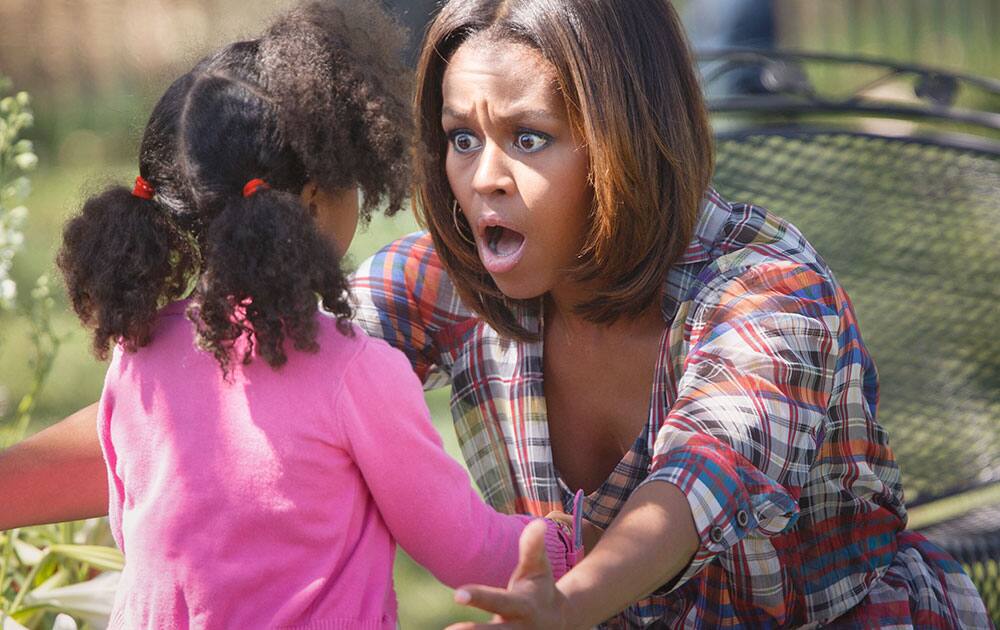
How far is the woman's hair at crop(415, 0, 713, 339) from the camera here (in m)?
1.86

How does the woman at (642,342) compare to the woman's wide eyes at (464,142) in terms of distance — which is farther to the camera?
the woman's wide eyes at (464,142)

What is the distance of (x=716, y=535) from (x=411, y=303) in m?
0.81

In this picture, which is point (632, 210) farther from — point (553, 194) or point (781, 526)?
point (781, 526)

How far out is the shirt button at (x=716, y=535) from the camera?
162 cm

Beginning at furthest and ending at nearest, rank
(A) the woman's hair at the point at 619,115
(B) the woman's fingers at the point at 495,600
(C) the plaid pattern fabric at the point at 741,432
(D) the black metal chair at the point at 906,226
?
(D) the black metal chair at the point at 906,226 < (A) the woman's hair at the point at 619,115 < (C) the plaid pattern fabric at the point at 741,432 < (B) the woman's fingers at the point at 495,600

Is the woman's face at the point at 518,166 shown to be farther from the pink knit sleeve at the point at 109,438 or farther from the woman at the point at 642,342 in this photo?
the pink knit sleeve at the point at 109,438

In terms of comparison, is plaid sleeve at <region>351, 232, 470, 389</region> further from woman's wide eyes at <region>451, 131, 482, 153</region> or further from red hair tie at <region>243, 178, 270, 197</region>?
red hair tie at <region>243, 178, 270, 197</region>

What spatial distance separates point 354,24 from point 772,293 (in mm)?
665

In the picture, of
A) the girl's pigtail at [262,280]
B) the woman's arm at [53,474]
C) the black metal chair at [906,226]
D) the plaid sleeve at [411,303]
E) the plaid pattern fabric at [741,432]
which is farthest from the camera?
the black metal chair at [906,226]

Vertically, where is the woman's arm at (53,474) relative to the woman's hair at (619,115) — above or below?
below

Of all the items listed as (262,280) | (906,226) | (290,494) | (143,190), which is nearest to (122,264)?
(143,190)

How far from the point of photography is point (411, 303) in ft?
7.47

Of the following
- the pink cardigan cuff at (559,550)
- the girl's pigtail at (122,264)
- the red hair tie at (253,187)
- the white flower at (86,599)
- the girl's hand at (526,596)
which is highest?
the red hair tie at (253,187)

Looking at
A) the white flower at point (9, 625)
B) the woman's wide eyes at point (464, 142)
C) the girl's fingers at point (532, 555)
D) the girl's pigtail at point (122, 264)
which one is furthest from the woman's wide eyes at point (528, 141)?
the white flower at point (9, 625)
